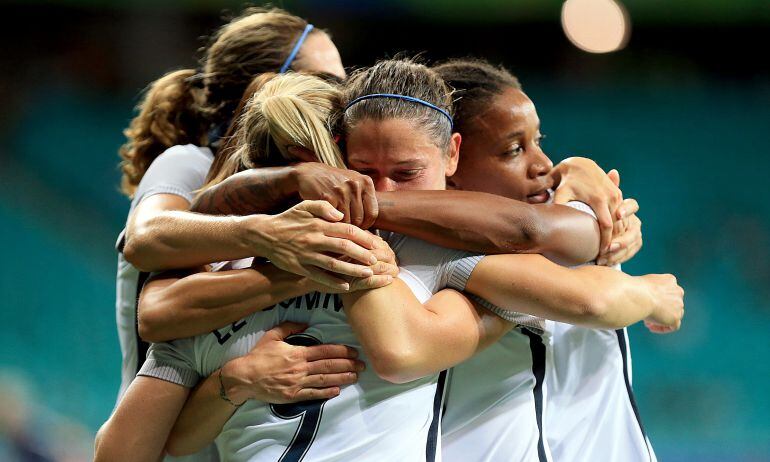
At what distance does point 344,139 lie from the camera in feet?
6.35

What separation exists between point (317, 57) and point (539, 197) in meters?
1.02

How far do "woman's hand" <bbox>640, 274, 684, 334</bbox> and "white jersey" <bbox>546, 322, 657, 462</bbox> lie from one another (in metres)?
0.13

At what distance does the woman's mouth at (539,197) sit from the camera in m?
2.29

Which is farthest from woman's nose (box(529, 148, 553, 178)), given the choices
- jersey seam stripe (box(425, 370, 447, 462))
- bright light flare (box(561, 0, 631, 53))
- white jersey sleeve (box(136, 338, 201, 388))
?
bright light flare (box(561, 0, 631, 53))

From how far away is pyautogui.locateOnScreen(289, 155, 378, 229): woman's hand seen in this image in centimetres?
171

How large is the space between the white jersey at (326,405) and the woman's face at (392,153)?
137 millimetres

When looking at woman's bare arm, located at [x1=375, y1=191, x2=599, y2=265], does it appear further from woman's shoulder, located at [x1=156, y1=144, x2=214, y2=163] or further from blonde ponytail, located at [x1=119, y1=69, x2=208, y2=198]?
blonde ponytail, located at [x1=119, y1=69, x2=208, y2=198]

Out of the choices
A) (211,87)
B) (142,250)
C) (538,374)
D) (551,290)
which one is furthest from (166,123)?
(551,290)

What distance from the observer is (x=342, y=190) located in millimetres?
1710

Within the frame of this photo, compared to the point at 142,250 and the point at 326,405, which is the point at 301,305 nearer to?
the point at 326,405

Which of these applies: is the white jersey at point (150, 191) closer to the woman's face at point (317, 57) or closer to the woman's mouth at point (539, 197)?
the woman's face at point (317, 57)

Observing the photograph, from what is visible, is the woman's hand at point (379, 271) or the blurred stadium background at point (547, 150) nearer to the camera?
the woman's hand at point (379, 271)

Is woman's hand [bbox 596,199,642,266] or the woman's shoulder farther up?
woman's hand [bbox 596,199,642,266]

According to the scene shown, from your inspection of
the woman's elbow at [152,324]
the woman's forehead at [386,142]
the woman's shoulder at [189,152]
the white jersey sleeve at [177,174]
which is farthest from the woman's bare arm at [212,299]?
the woman's shoulder at [189,152]
